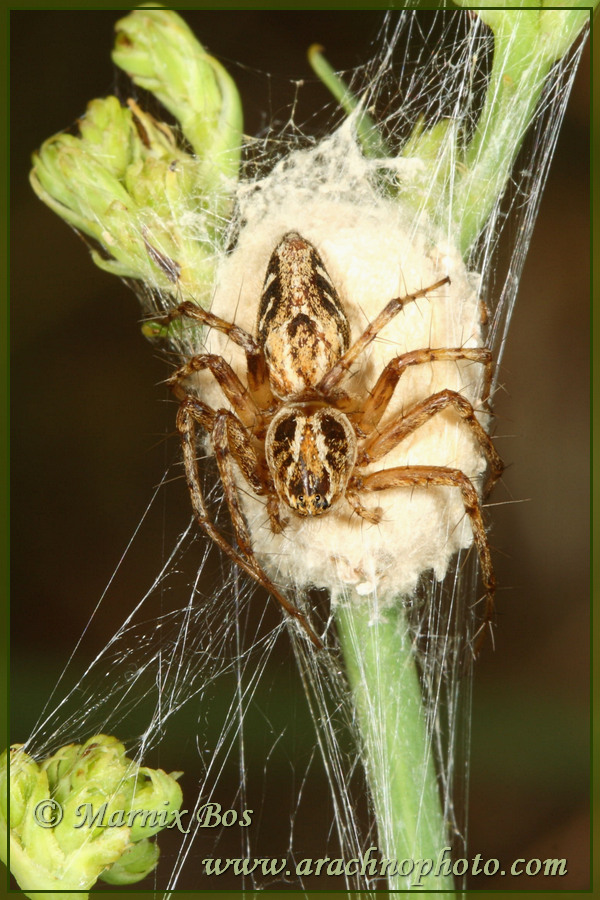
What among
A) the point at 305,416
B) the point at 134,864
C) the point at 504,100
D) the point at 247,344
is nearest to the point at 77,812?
the point at 134,864

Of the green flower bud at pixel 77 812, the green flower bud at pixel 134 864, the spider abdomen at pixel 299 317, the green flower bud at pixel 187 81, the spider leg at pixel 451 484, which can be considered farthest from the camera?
the spider abdomen at pixel 299 317

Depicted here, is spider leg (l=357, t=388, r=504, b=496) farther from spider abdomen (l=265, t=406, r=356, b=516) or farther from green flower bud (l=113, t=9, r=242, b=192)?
green flower bud (l=113, t=9, r=242, b=192)

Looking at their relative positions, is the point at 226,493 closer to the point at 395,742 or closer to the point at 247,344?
the point at 247,344

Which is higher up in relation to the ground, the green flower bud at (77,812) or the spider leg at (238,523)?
the spider leg at (238,523)

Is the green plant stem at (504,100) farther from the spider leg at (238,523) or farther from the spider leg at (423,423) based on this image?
the spider leg at (238,523)

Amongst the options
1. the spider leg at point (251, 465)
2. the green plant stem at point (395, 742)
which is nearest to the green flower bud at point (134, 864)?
the green plant stem at point (395, 742)

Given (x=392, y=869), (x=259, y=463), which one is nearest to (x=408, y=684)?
(x=392, y=869)
